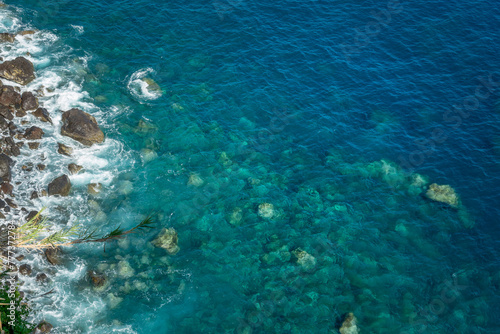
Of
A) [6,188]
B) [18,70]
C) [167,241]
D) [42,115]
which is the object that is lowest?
[167,241]

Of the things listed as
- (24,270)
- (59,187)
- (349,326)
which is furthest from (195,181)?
(349,326)

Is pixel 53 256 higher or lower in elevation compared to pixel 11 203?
lower

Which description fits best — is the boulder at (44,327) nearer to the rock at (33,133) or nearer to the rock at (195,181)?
the rock at (195,181)

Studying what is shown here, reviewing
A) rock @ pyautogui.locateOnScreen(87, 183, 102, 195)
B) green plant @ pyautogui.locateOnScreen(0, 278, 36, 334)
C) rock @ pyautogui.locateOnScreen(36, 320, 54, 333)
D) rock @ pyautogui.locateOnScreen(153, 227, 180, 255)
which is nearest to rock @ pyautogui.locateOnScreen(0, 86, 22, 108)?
rock @ pyautogui.locateOnScreen(87, 183, 102, 195)

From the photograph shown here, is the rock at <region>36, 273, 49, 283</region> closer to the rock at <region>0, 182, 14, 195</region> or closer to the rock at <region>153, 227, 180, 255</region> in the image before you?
the rock at <region>153, 227, 180, 255</region>

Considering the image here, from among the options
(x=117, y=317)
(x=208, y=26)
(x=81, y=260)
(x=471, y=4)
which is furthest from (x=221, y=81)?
(x=471, y=4)

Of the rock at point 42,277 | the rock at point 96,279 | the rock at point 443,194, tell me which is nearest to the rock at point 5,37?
the rock at point 42,277

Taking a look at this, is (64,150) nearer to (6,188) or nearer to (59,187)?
(59,187)
